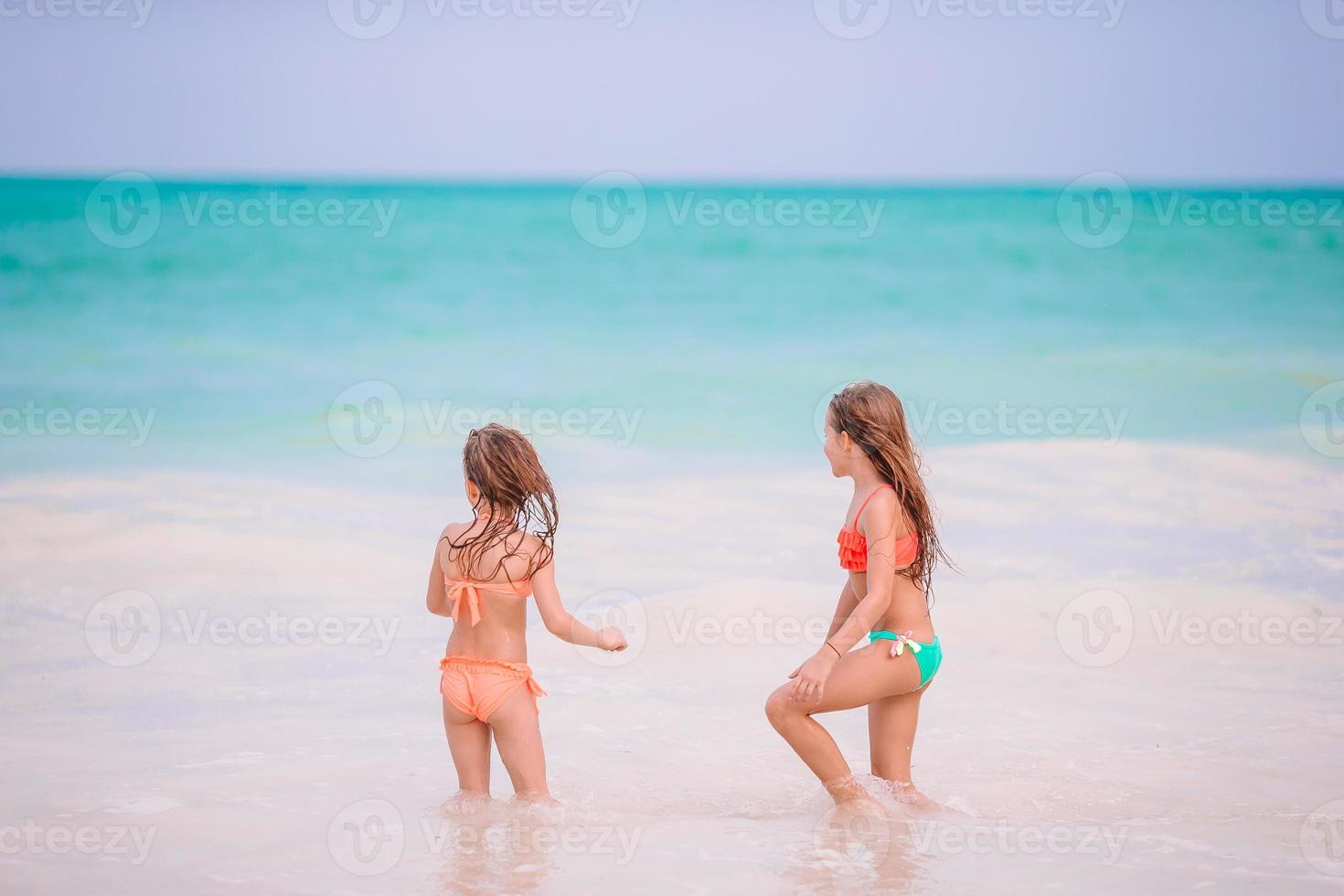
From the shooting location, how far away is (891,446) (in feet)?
11.6

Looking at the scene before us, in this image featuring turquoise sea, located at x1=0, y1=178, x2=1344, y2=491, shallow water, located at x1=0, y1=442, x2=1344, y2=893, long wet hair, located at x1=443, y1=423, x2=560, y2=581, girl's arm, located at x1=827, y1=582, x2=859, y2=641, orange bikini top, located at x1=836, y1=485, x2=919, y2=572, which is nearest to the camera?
shallow water, located at x1=0, y1=442, x2=1344, y2=893

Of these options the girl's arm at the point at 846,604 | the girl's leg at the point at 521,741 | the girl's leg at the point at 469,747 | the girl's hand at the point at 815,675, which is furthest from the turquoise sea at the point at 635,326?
the girl's hand at the point at 815,675

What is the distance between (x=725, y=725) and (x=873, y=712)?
0.96 metres

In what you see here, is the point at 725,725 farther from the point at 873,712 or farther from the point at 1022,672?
the point at 1022,672

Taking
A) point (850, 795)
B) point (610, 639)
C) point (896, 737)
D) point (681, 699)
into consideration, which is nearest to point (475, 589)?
point (610, 639)

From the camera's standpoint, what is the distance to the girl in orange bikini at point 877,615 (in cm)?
342

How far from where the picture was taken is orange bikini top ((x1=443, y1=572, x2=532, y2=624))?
3.43 metres

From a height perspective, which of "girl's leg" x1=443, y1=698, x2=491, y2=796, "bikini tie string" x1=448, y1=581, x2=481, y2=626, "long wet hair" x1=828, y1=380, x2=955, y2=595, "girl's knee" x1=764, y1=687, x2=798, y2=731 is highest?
"long wet hair" x1=828, y1=380, x2=955, y2=595

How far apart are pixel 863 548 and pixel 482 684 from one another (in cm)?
115

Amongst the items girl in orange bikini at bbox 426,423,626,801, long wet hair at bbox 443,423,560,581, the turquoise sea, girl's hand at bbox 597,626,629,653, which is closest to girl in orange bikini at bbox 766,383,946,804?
girl's hand at bbox 597,626,629,653

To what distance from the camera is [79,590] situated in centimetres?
568

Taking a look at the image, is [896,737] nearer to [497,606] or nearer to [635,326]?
[497,606]

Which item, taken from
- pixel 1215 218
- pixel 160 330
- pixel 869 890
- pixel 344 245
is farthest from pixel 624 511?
pixel 1215 218

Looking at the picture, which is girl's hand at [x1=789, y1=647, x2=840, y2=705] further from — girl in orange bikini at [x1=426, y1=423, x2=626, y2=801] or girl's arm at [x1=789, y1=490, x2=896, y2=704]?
girl in orange bikini at [x1=426, y1=423, x2=626, y2=801]
